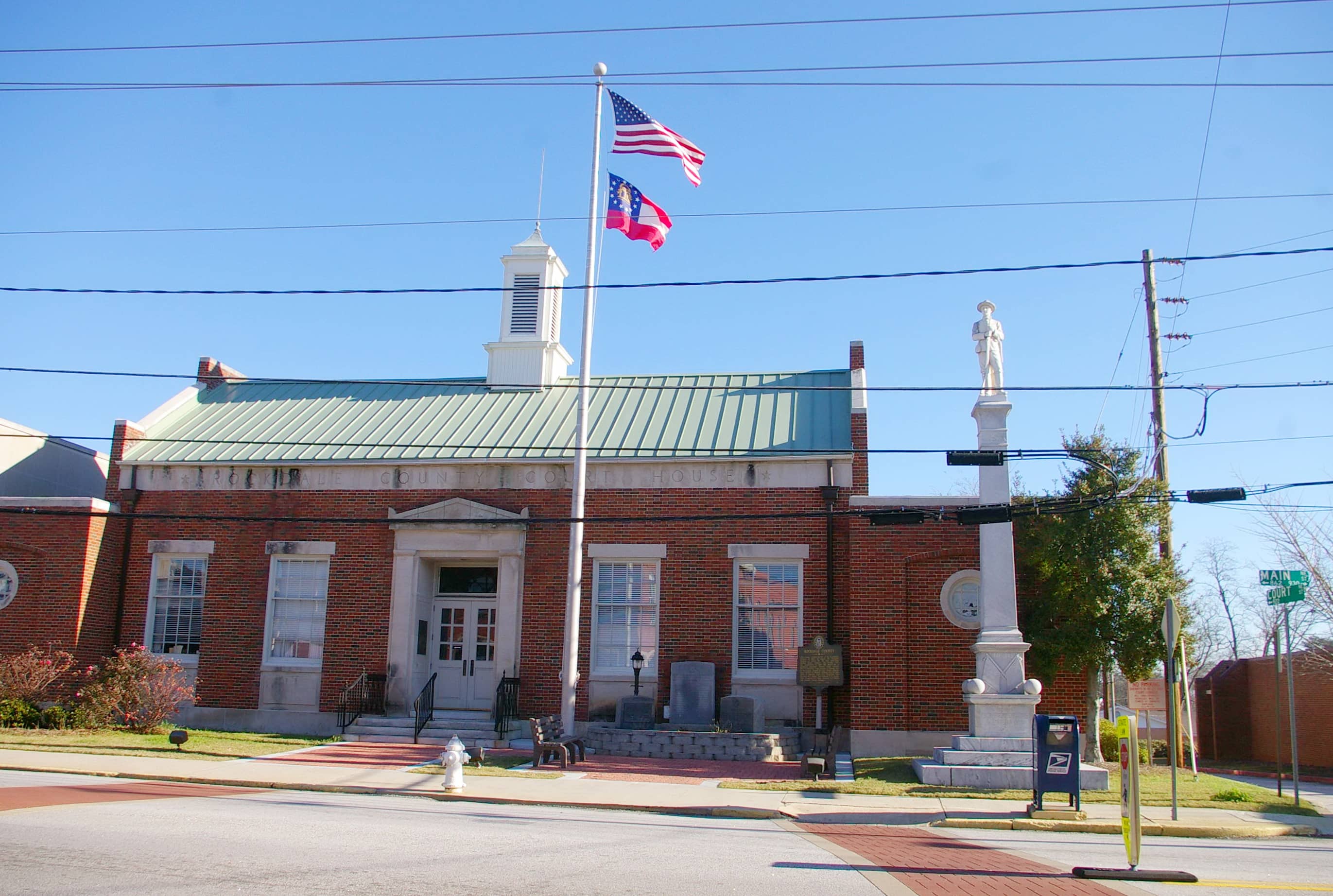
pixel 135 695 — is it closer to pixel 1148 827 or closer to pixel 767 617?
pixel 767 617

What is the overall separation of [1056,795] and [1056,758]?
6.00 feet

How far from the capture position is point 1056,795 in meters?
15.0

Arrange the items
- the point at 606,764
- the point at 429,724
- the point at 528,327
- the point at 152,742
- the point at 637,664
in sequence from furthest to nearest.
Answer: the point at 528,327 → the point at 429,724 → the point at 637,664 → the point at 152,742 → the point at 606,764

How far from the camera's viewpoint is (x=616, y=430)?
22.7 metres

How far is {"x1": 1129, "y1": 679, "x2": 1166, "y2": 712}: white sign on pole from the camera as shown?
2898 cm

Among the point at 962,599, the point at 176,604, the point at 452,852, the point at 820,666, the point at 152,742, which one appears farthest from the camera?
the point at 176,604

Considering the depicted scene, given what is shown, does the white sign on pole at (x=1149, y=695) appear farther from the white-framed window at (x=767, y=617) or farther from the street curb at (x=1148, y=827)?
the street curb at (x=1148, y=827)

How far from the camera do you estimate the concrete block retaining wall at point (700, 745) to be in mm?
18531

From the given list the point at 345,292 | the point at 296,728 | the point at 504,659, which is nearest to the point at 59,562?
the point at 296,728

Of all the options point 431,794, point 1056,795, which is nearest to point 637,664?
point 431,794

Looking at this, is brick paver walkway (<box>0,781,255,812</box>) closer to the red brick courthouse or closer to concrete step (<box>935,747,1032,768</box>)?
the red brick courthouse

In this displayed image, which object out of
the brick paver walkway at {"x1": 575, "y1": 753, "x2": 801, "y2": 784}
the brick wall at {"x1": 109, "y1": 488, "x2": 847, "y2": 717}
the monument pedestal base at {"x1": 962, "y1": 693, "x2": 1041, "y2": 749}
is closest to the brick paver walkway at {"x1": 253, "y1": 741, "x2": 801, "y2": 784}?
the brick paver walkway at {"x1": 575, "y1": 753, "x2": 801, "y2": 784}

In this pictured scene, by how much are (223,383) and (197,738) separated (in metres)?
10.2

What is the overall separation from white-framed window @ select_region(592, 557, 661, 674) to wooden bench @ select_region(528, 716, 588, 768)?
6.48ft
